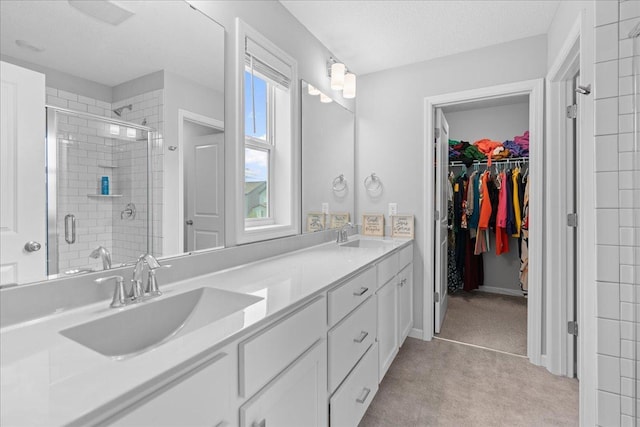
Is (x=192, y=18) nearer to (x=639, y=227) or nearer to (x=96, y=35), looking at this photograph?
(x=96, y=35)

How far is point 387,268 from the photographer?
2018 mm

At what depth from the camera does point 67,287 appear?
0.97 m

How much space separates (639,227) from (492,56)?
1.93 metres

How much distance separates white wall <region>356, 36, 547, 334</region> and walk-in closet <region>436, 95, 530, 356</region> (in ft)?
2.76

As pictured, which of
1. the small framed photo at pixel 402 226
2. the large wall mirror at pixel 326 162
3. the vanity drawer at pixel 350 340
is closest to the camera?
the vanity drawer at pixel 350 340

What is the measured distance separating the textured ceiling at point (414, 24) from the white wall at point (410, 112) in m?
0.11

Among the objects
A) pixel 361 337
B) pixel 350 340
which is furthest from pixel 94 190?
pixel 361 337

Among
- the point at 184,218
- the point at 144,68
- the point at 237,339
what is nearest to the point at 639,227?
the point at 237,339

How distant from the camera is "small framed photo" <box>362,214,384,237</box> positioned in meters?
2.86

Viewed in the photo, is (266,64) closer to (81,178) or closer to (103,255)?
(81,178)

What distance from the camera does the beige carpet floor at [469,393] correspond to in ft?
5.66

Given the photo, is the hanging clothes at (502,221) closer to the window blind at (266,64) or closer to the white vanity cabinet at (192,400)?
the window blind at (266,64)

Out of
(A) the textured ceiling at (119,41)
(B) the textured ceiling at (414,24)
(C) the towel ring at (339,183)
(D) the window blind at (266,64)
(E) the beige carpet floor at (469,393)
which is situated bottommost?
(E) the beige carpet floor at (469,393)

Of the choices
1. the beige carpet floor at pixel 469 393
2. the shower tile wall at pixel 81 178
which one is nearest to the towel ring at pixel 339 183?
the beige carpet floor at pixel 469 393
